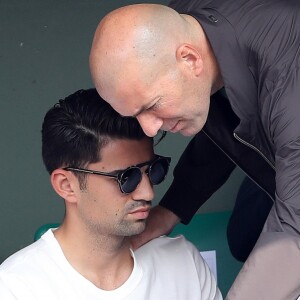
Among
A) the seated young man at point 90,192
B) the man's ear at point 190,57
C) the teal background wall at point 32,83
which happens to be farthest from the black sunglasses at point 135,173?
the teal background wall at point 32,83

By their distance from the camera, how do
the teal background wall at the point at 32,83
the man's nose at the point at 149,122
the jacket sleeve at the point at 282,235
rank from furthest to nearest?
the teal background wall at the point at 32,83, the man's nose at the point at 149,122, the jacket sleeve at the point at 282,235

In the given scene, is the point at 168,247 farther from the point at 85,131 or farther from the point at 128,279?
the point at 85,131

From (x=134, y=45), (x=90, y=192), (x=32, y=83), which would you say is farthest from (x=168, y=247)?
(x=32, y=83)

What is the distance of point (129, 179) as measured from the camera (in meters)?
1.86

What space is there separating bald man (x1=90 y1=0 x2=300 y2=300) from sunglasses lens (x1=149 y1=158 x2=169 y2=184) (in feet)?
0.47

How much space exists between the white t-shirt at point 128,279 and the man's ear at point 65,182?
0.10 metres

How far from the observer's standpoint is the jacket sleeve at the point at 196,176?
2184mm

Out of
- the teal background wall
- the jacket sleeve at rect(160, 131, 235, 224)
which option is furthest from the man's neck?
the teal background wall

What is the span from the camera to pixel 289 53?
1.71 metres

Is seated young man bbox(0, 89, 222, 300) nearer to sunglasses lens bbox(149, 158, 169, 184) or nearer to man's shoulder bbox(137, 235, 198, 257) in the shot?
sunglasses lens bbox(149, 158, 169, 184)

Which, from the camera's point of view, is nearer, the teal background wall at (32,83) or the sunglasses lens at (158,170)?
the sunglasses lens at (158,170)

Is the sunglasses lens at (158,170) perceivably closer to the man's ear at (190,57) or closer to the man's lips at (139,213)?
the man's lips at (139,213)

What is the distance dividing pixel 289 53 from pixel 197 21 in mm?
185

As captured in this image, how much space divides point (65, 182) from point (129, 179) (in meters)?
0.14
